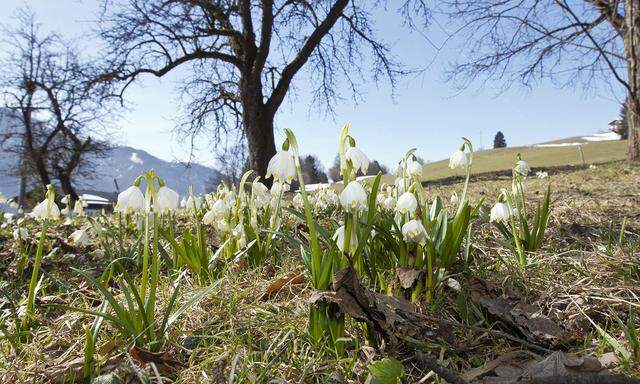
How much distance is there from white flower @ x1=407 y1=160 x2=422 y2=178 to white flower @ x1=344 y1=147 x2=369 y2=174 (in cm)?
47

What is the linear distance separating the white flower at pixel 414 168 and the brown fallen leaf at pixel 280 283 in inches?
28.5

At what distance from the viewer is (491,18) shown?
362 inches

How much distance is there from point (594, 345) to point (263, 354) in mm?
1115

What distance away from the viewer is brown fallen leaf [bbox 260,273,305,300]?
1871 mm

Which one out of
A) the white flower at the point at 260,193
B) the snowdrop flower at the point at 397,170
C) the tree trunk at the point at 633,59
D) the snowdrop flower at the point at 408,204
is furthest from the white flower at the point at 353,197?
the tree trunk at the point at 633,59

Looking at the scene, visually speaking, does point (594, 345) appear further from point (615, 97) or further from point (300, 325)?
point (615, 97)

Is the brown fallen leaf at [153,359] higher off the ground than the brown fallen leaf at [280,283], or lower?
lower

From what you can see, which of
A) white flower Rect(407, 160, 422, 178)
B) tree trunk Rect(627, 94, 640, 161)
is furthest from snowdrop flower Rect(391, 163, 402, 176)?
tree trunk Rect(627, 94, 640, 161)

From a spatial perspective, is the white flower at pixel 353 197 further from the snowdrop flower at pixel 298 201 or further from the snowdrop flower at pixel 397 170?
the snowdrop flower at pixel 298 201

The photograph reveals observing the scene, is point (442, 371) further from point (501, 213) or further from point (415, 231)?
point (501, 213)

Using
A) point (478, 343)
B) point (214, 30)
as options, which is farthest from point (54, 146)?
point (478, 343)

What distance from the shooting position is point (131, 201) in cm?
150

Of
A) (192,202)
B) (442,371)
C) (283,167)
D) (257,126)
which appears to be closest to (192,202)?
(192,202)

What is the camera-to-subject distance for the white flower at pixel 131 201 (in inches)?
58.7
